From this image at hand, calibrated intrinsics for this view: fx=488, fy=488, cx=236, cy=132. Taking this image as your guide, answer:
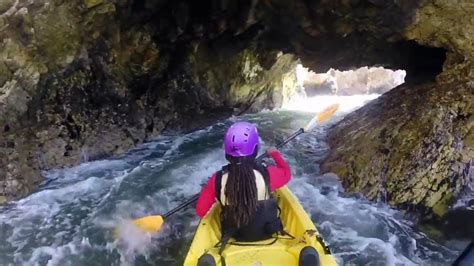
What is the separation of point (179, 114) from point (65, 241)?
14.8 ft

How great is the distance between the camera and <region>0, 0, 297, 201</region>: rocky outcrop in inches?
259

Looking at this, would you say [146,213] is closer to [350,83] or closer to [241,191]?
[241,191]

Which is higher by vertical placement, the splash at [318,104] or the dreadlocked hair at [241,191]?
the dreadlocked hair at [241,191]

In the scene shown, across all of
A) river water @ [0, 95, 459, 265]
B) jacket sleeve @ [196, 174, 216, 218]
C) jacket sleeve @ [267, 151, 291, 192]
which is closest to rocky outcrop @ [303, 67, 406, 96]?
river water @ [0, 95, 459, 265]

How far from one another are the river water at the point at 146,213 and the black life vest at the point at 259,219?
1225mm

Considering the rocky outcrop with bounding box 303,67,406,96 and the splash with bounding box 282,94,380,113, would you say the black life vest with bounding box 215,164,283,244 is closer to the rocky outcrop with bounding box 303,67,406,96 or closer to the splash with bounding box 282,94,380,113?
the splash with bounding box 282,94,380,113

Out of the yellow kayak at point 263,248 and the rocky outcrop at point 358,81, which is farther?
the rocky outcrop at point 358,81

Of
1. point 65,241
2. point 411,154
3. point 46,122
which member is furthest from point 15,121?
point 411,154

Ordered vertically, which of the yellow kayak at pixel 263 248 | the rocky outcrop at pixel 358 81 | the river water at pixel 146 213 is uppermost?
the rocky outcrop at pixel 358 81

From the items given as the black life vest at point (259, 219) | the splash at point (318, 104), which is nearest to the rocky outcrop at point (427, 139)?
the black life vest at point (259, 219)

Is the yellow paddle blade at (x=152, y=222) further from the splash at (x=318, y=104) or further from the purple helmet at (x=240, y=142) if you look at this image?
the splash at (x=318, y=104)

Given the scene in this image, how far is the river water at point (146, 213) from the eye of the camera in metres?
5.23

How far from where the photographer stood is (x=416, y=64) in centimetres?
866

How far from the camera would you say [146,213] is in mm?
6172
